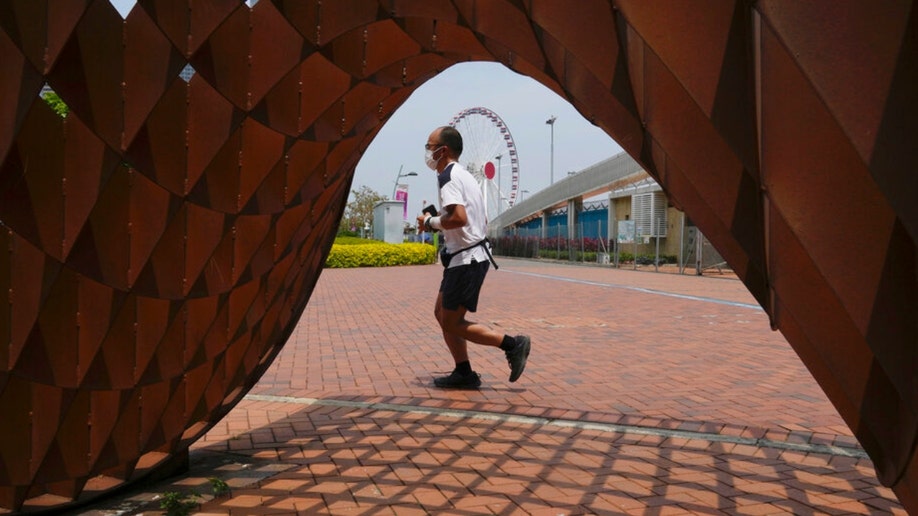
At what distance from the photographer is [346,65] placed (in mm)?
2727

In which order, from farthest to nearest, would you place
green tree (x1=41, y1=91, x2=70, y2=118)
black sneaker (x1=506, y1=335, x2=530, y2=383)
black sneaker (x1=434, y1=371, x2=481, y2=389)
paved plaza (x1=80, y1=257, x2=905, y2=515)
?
black sneaker (x1=434, y1=371, x2=481, y2=389) → black sneaker (x1=506, y1=335, x2=530, y2=383) → paved plaza (x1=80, y1=257, x2=905, y2=515) → green tree (x1=41, y1=91, x2=70, y2=118)

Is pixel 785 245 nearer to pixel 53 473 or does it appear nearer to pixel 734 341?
pixel 53 473

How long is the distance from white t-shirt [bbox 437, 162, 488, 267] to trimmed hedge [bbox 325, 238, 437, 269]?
70.1 ft

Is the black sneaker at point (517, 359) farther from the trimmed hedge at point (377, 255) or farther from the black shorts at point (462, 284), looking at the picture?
the trimmed hedge at point (377, 255)

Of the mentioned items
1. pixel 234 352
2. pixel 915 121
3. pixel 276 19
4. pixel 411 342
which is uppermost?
pixel 276 19

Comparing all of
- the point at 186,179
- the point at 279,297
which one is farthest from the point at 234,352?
the point at 186,179

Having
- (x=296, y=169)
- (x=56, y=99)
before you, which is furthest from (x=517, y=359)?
(x=56, y=99)

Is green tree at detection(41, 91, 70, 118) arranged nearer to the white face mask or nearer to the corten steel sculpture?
the corten steel sculpture

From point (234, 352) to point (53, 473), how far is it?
981 mm

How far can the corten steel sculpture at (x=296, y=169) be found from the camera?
4.48 ft

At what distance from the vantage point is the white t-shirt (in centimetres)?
471

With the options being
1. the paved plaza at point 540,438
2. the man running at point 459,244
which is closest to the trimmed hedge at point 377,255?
the paved plaza at point 540,438

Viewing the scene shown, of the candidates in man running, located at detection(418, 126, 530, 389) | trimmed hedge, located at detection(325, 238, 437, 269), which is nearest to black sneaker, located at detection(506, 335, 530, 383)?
man running, located at detection(418, 126, 530, 389)

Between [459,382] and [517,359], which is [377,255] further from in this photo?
[517,359]
